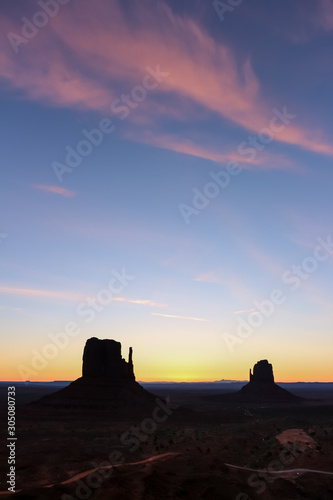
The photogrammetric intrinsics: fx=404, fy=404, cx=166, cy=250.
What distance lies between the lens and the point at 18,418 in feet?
229

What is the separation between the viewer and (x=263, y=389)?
166 meters

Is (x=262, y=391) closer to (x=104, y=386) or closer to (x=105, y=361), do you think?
(x=105, y=361)

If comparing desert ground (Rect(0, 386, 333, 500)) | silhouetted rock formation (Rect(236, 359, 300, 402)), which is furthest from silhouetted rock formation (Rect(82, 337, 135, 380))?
silhouetted rock formation (Rect(236, 359, 300, 402))

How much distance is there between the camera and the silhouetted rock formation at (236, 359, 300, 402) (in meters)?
157

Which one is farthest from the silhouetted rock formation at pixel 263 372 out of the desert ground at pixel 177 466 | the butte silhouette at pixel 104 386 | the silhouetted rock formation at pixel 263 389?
the desert ground at pixel 177 466

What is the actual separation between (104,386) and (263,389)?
314 feet

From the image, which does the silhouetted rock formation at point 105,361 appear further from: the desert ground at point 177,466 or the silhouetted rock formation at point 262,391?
the silhouetted rock formation at point 262,391

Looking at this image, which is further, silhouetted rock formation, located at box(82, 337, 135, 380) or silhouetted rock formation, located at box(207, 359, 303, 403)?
silhouetted rock formation, located at box(207, 359, 303, 403)

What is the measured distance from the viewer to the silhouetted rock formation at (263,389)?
516 ft

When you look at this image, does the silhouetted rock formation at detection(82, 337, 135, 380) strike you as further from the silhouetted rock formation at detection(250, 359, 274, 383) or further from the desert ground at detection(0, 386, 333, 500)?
the silhouetted rock formation at detection(250, 359, 274, 383)

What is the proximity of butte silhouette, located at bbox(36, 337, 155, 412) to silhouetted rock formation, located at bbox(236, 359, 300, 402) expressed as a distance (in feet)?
247

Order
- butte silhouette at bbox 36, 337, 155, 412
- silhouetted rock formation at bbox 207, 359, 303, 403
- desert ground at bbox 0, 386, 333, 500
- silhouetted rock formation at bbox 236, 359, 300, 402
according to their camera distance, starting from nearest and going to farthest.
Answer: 1. desert ground at bbox 0, 386, 333, 500
2. butte silhouette at bbox 36, 337, 155, 412
3. silhouetted rock formation at bbox 207, 359, 303, 403
4. silhouetted rock formation at bbox 236, 359, 300, 402

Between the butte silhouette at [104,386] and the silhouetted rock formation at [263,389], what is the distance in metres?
75.4

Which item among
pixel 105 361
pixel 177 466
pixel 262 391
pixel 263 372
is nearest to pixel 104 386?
pixel 105 361
